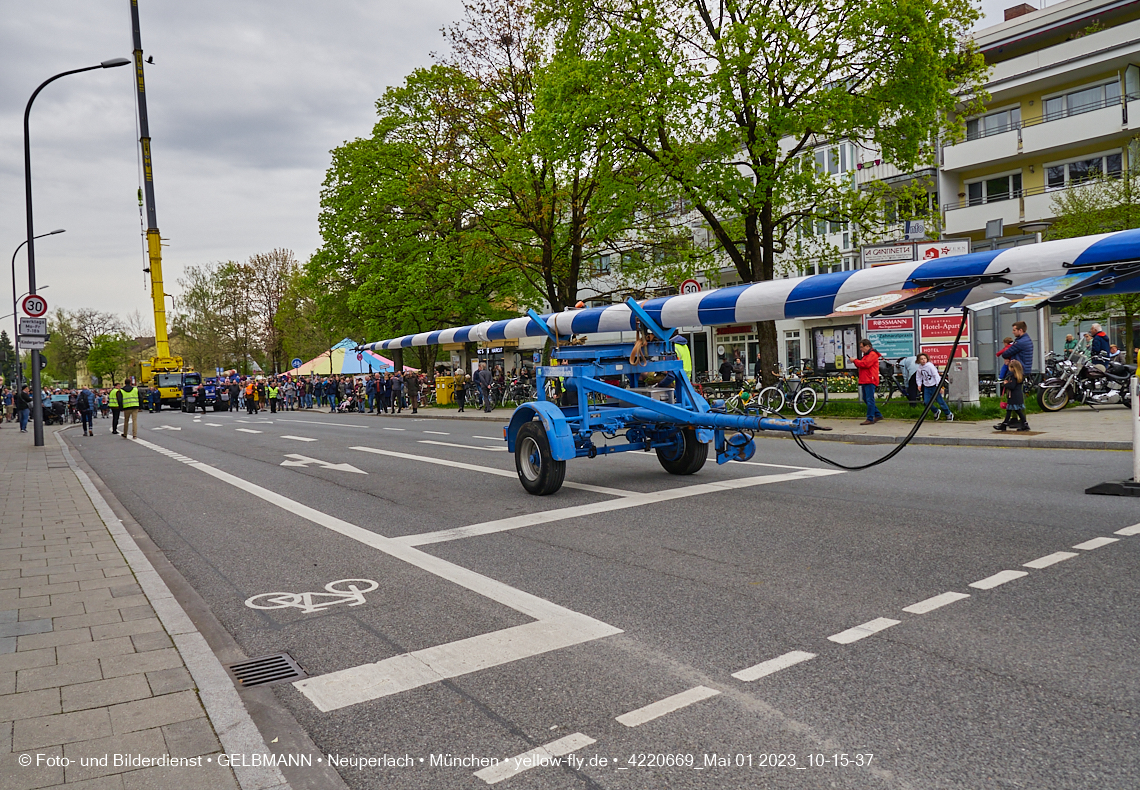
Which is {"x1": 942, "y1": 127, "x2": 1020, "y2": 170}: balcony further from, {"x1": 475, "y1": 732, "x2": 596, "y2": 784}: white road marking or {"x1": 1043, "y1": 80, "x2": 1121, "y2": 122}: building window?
{"x1": 475, "y1": 732, "x2": 596, "y2": 784}: white road marking

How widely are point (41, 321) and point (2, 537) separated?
13873 mm

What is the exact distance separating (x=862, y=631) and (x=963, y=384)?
1525cm

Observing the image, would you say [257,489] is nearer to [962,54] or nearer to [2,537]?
[2,537]

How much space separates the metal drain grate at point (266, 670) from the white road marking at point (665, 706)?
1798mm

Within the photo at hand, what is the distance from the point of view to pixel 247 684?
14.0ft

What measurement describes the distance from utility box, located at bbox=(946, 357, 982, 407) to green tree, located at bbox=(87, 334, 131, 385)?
86250mm

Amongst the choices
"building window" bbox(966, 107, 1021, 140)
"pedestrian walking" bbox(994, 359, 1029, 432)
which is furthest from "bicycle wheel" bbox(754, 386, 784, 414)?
"building window" bbox(966, 107, 1021, 140)

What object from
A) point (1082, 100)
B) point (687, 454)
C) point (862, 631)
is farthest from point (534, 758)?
point (1082, 100)

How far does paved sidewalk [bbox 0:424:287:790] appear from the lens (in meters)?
3.21

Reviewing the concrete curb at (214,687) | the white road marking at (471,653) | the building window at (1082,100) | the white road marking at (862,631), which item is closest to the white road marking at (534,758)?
the concrete curb at (214,687)

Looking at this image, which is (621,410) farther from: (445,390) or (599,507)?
(445,390)

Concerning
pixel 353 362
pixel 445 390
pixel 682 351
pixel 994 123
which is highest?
pixel 994 123

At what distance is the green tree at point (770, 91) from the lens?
19.1 metres

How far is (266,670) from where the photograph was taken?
446cm
